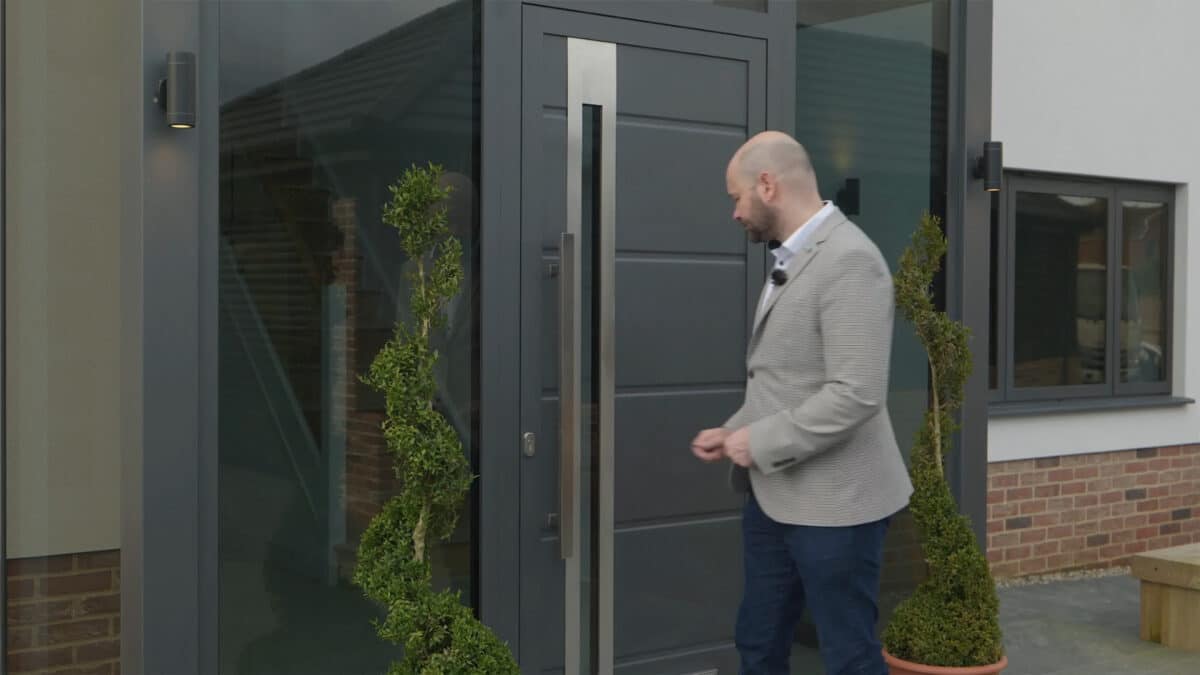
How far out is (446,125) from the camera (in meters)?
4.18

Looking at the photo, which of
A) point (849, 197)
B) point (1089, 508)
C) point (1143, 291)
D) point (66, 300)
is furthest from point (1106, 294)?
point (66, 300)

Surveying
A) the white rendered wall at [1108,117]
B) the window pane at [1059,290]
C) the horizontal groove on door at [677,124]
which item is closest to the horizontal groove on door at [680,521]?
the horizontal groove on door at [677,124]

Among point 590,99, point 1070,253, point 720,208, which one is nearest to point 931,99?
point 720,208

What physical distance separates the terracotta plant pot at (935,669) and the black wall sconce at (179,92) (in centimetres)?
297

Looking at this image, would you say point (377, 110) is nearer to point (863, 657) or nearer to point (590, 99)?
point (590, 99)

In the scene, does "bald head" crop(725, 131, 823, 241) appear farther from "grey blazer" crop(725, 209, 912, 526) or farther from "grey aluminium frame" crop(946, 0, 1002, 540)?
"grey aluminium frame" crop(946, 0, 1002, 540)

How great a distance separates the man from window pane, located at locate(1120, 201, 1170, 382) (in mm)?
5448

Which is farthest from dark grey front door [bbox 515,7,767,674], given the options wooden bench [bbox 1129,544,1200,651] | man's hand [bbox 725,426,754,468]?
wooden bench [bbox 1129,544,1200,651]

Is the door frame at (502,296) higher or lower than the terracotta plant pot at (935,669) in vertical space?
higher

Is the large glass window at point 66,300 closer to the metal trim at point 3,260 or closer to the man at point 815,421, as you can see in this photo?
the metal trim at point 3,260

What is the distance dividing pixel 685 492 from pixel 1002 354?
350 cm

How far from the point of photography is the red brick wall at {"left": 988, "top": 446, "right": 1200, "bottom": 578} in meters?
7.54

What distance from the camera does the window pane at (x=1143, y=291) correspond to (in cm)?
830

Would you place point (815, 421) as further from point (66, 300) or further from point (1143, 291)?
point (1143, 291)
